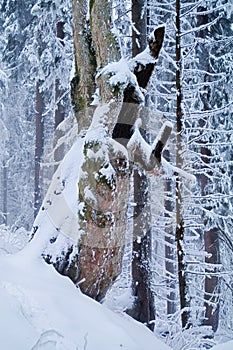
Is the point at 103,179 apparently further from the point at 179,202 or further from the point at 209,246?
the point at 209,246

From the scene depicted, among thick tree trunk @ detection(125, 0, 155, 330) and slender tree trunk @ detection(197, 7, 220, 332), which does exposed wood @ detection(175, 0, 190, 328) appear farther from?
slender tree trunk @ detection(197, 7, 220, 332)

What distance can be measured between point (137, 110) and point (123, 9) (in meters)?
5.00

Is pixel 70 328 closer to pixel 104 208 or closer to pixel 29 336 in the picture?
pixel 29 336

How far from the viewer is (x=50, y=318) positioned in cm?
287

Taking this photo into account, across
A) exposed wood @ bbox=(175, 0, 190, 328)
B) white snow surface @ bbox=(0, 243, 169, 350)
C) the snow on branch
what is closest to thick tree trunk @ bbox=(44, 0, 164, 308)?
the snow on branch

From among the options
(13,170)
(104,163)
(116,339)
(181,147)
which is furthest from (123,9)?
(13,170)

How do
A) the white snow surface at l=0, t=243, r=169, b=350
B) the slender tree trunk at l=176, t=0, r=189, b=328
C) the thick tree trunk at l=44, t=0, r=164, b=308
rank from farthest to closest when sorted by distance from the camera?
the slender tree trunk at l=176, t=0, r=189, b=328 → the thick tree trunk at l=44, t=0, r=164, b=308 → the white snow surface at l=0, t=243, r=169, b=350

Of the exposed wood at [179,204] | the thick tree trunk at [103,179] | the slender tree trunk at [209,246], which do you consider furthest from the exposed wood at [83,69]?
the slender tree trunk at [209,246]

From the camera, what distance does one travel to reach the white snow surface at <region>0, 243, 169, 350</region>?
98.4 inches

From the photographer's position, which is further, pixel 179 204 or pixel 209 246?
pixel 209 246

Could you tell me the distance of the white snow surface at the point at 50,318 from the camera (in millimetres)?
2500

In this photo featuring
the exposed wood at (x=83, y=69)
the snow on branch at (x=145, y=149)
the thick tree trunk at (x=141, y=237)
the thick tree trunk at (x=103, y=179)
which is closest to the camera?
the thick tree trunk at (x=103, y=179)

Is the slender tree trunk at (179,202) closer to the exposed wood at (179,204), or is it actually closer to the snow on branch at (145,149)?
the exposed wood at (179,204)

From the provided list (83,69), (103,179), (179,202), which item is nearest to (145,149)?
(103,179)
